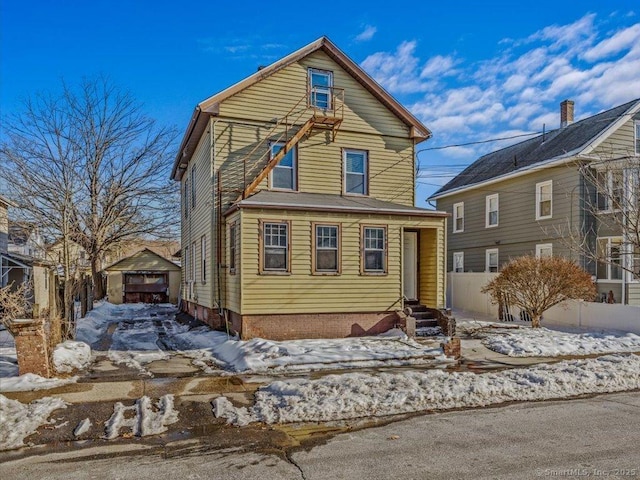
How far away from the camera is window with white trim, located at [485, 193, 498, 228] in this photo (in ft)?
74.8

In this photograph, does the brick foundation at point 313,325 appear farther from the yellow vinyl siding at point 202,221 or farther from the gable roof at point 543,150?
the gable roof at point 543,150

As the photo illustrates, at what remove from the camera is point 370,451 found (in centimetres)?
534

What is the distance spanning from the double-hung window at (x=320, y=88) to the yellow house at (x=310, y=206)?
0.03 metres

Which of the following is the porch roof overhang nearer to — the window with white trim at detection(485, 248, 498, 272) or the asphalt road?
the asphalt road

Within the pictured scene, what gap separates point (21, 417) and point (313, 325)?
7516 mm

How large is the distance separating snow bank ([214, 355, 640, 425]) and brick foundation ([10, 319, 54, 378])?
338 centimetres

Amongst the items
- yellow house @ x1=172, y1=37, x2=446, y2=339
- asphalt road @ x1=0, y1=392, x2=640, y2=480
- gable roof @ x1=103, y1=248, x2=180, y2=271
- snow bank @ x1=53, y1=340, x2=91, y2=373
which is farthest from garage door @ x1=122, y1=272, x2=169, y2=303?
asphalt road @ x1=0, y1=392, x2=640, y2=480

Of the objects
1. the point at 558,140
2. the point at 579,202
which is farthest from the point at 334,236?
the point at 558,140

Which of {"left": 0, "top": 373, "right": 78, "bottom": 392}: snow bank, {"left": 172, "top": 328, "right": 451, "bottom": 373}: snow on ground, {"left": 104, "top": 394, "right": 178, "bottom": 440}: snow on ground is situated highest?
{"left": 0, "top": 373, "right": 78, "bottom": 392}: snow bank

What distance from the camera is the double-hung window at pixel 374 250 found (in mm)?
13555

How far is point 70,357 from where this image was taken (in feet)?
31.6

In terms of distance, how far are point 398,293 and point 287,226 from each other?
12.1ft

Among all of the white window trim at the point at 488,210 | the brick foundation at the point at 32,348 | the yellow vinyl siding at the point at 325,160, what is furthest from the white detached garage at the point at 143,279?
the brick foundation at the point at 32,348

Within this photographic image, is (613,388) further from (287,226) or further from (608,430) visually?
(287,226)
